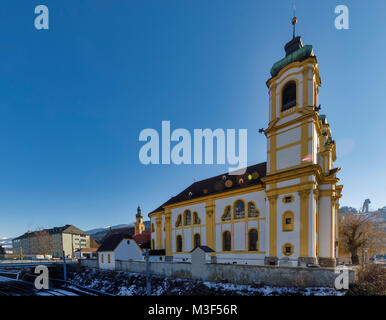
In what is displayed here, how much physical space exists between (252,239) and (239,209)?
11.7ft

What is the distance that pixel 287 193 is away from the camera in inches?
780

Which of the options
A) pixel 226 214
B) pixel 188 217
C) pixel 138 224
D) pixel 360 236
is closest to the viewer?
pixel 226 214

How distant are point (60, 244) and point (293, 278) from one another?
9314 cm

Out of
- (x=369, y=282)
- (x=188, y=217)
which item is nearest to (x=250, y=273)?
(x=369, y=282)

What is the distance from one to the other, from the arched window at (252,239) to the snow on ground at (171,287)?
6437 millimetres

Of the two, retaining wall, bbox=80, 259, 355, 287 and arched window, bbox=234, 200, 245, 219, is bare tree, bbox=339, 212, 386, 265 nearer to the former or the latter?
arched window, bbox=234, 200, 245, 219

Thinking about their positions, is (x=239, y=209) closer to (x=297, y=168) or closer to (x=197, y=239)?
(x=197, y=239)

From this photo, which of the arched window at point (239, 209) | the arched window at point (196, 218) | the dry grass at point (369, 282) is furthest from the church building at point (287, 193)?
the dry grass at point (369, 282)

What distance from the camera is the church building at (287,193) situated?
18734 mm

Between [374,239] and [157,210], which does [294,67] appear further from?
[157,210]

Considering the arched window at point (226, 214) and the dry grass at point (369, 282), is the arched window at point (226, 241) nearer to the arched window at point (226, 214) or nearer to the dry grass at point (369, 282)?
the arched window at point (226, 214)

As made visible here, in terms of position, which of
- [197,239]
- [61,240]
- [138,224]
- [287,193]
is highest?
[287,193]

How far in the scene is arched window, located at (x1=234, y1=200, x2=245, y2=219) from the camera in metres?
23.9

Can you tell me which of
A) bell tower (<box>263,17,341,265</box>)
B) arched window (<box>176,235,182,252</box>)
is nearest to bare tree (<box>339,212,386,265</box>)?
bell tower (<box>263,17,341,265</box>)
